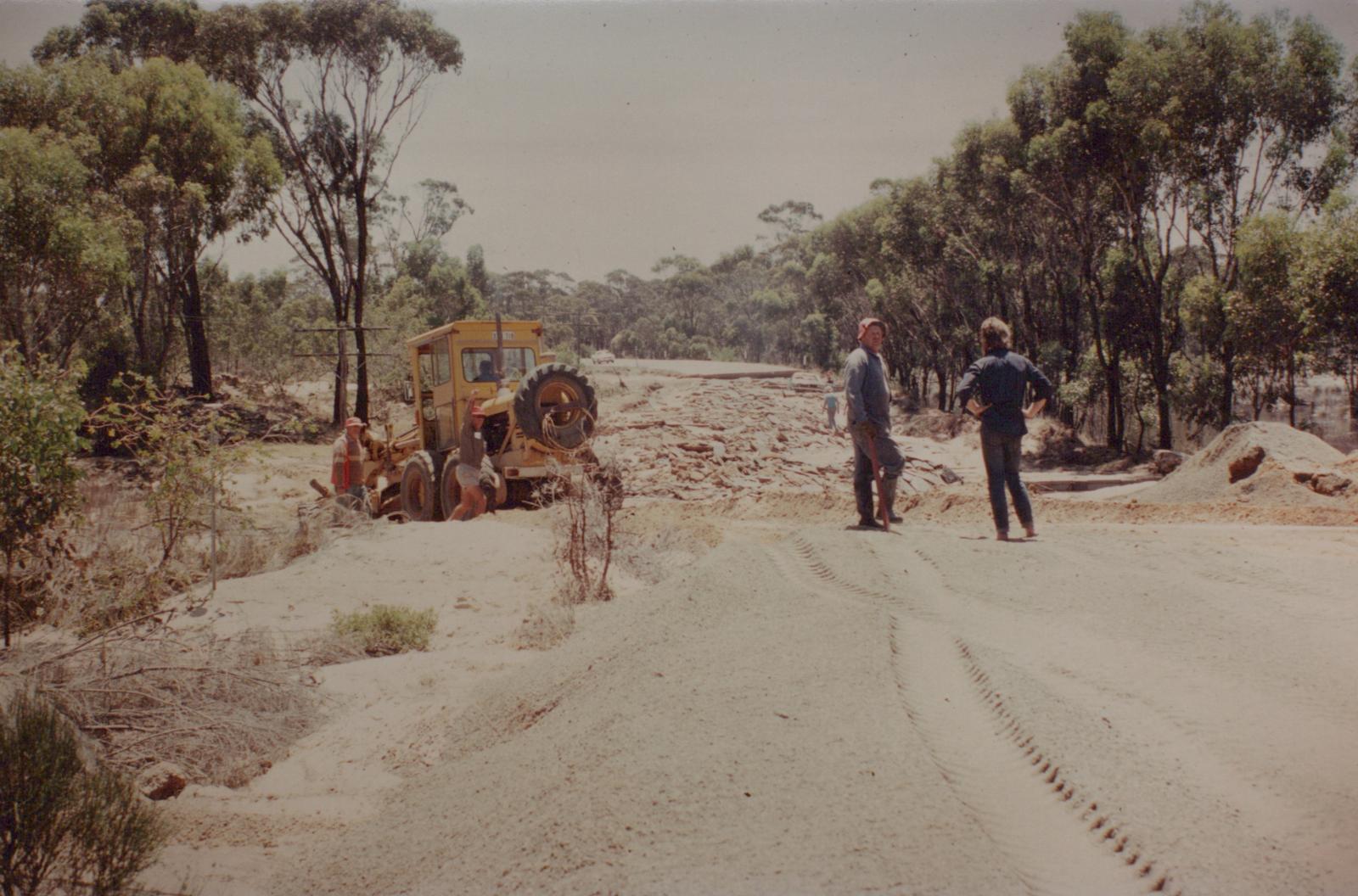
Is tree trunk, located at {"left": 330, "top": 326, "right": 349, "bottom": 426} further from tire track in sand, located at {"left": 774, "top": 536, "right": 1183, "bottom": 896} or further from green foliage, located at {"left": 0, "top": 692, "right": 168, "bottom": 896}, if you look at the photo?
tire track in sand, located at {"left": 774, "top": 536, "right": 1183, "bottom": 896}

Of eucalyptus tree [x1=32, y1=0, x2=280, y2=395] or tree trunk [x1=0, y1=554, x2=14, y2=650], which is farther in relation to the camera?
eucalyptus tree [x1=32, y1=0, x2=280, y2=395]

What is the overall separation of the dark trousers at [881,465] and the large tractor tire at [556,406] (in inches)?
189

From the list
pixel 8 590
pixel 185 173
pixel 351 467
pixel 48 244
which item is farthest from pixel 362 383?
pixel 8 590

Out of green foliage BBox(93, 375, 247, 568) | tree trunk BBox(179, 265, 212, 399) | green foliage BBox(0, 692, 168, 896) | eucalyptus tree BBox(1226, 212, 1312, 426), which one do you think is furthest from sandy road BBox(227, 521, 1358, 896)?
tree trunk BBox(179, 265, 212, 399)

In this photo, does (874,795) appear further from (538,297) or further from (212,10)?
(538,297)

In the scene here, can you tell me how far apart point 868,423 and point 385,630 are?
4.41 m

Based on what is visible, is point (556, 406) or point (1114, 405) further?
point (1114, 405)

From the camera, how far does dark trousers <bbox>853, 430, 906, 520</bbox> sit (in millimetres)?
8055

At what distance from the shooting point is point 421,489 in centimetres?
1388

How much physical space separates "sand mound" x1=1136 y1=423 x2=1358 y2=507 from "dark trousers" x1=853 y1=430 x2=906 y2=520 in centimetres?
461

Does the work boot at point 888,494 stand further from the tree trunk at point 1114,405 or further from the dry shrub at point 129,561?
the tree trunk at point 1114,405

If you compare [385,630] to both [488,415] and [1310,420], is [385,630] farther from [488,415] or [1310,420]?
[1310,420]

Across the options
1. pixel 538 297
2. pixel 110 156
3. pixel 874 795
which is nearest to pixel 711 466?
pixel 874 795

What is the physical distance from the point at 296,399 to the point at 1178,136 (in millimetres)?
28485
